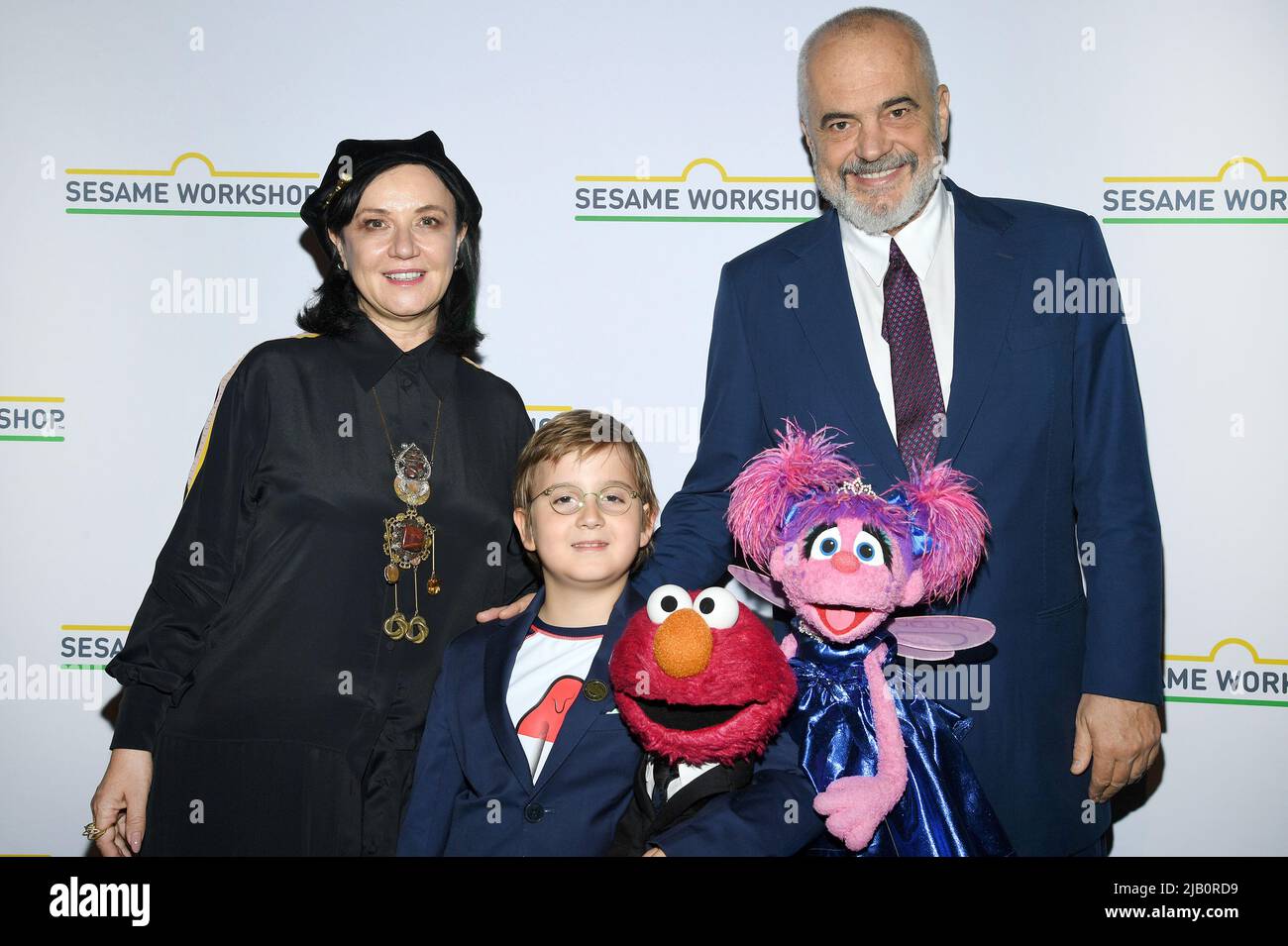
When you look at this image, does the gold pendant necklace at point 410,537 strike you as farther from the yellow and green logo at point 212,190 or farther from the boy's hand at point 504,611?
the yellow and green logo at point 212,190

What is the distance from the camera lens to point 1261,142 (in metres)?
2.76

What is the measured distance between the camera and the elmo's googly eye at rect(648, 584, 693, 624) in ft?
5.46

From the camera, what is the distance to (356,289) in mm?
2336

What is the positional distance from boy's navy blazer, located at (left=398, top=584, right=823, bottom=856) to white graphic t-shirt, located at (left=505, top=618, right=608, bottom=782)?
0.09 feet

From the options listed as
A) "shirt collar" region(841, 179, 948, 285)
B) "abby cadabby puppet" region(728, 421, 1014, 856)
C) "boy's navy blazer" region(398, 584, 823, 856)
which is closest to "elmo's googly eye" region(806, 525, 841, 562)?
"abby cadabby puppet" region(728, 421, 1014, 856)

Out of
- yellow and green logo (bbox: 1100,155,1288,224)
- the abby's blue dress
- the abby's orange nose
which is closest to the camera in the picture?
the abby's orange nose

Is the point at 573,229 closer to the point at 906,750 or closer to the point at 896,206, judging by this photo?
the point at 896,206

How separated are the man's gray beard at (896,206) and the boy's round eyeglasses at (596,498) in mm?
762

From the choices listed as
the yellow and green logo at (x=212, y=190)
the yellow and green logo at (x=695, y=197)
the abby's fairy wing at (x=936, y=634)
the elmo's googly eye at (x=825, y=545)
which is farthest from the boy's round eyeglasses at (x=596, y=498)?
the yellow and green logo at (x=212, y=190)

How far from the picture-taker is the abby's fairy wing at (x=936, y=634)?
5.99ft

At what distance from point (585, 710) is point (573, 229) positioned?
1489 millimetres

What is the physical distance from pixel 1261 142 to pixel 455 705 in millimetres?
2495

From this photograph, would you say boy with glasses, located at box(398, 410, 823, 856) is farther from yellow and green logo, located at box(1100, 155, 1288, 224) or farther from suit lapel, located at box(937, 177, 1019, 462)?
yellow and green logo, located at box(1100, 155, 1288, 224)
